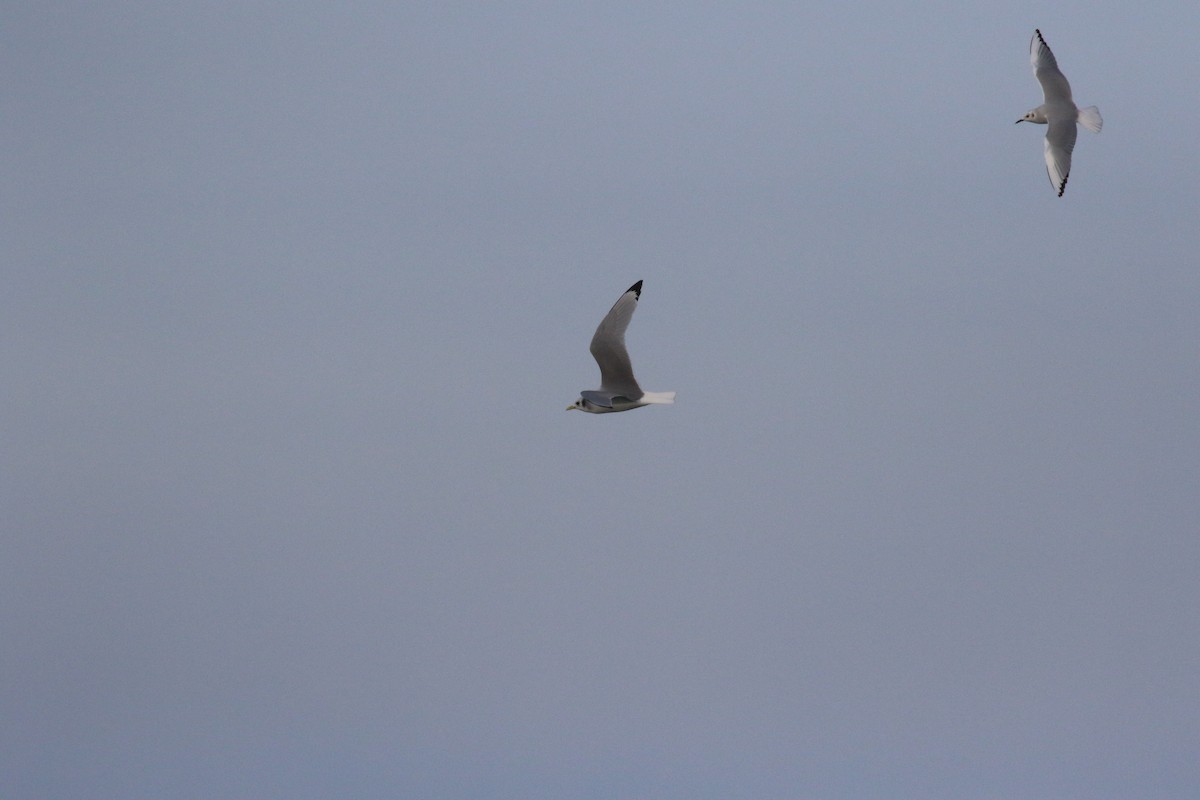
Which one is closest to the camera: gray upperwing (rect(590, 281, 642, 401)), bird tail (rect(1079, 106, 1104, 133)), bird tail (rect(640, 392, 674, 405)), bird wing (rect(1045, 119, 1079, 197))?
bird tail (rect(640, 392, 674, 405))

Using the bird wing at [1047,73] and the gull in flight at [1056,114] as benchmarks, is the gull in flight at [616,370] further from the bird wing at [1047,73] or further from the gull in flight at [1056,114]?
the bird wing at [1047,73]

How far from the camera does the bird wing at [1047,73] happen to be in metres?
23.0

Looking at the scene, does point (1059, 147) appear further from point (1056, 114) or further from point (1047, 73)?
point (1047, 73)

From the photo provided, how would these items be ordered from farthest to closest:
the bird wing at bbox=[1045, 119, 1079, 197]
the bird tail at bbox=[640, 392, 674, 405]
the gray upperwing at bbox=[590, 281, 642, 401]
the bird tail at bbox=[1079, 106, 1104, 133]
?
the bird tail at bbox=[1079, 106, 1104, 133]
the bird wing at bbox=[1045, 119, 1079, 197]
the gray upperwing at bbox=[590, 281, 642, 401]
the bird tail at bbox=[640, 392, 674, 405]

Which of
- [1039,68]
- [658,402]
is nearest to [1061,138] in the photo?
[1039,68]

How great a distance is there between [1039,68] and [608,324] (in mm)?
8625

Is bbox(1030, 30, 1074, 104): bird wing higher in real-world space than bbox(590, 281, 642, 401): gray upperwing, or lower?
higher

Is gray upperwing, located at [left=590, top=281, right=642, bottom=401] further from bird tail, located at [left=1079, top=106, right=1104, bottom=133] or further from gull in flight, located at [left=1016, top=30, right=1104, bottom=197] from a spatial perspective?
bird tail, located at [left=1079, top=106, right=1104, bottom=133]

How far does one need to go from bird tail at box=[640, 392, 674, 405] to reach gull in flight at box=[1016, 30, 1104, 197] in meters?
6.80

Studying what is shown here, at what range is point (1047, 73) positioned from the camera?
912 inches

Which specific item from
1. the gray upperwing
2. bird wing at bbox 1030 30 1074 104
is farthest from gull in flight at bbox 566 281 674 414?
bird wing at bbox 1030 30 1074 104

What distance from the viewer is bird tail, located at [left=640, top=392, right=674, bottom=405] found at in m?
19.4

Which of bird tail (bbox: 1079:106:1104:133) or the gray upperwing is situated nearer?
the gray upperwing

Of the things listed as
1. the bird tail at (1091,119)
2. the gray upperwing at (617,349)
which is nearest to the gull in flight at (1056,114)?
the bird tail at (1091,119)
